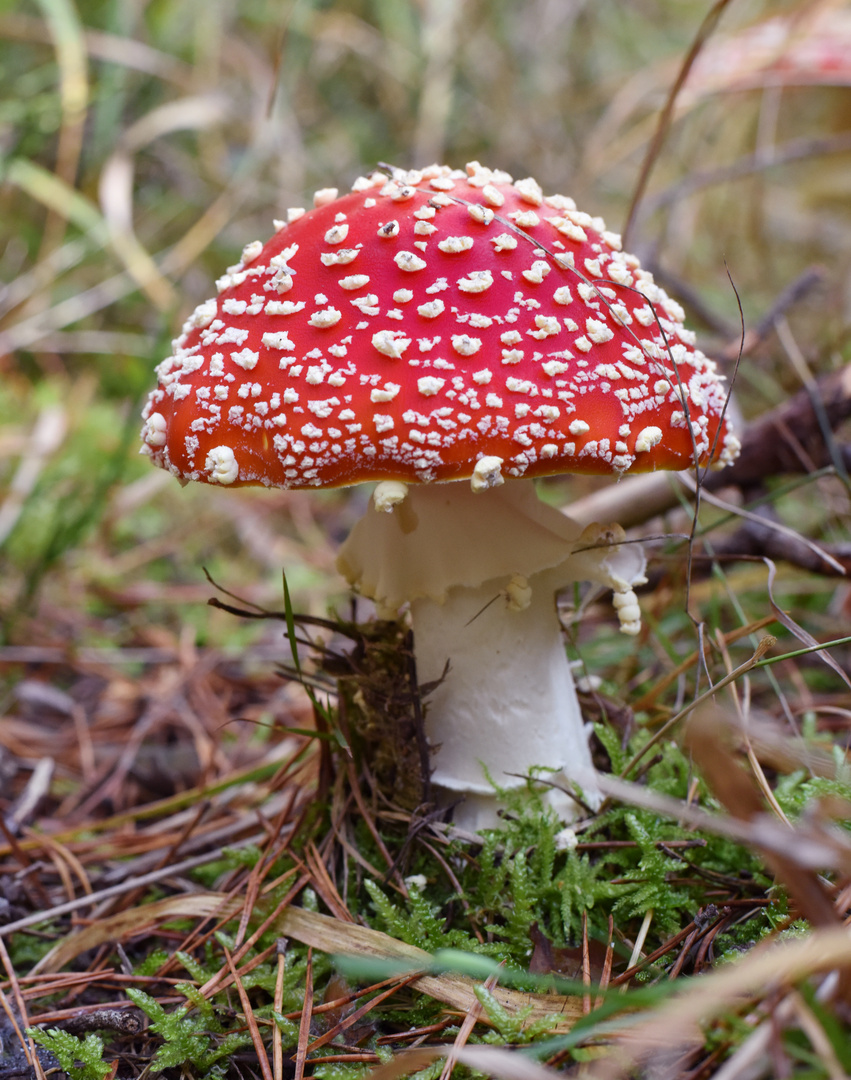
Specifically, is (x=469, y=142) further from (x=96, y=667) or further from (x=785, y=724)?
(x=785, y=724)

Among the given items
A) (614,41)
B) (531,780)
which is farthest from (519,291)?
(614,41)

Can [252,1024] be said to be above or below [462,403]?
below

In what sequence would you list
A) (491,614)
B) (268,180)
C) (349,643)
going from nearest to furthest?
(491,614), (349,643), (268,180)

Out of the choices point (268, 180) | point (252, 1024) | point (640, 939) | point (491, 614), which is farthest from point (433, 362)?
point (268, 180)

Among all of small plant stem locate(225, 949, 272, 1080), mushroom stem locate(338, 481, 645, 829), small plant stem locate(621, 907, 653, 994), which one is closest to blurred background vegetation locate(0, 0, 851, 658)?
mushroom stem locate(338, 481, 645, 829)

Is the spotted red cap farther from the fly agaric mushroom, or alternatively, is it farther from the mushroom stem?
the mushroom stem

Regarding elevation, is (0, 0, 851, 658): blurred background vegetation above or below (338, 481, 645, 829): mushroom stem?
above

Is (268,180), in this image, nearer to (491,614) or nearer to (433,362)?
(491,614)
